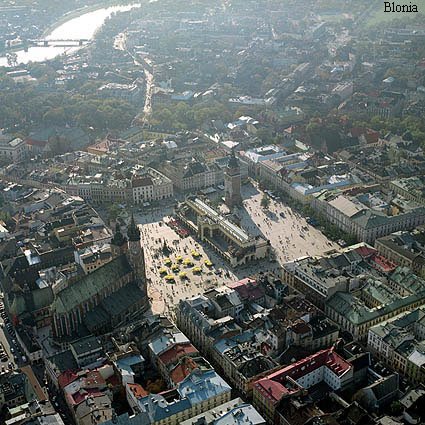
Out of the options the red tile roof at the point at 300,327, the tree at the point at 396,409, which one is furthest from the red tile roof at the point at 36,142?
the tree at the point at 396,409

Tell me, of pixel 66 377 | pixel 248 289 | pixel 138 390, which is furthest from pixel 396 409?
pixel 66 377

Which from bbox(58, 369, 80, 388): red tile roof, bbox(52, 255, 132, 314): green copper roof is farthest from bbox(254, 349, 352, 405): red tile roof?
bbox(52, 255, 132, 314): green copper roof

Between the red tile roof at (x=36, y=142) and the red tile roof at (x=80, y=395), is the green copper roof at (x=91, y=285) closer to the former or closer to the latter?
the red tile roof at (x=80, y=395)

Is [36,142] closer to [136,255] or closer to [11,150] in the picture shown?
[11,150]

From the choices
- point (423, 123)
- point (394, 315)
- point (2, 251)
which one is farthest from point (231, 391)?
point (423, 123)

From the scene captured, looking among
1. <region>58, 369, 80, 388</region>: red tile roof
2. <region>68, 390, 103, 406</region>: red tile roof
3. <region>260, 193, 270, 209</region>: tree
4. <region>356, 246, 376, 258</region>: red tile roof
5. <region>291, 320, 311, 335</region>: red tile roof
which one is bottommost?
<region>260, 193, 270, 209</region>: tree

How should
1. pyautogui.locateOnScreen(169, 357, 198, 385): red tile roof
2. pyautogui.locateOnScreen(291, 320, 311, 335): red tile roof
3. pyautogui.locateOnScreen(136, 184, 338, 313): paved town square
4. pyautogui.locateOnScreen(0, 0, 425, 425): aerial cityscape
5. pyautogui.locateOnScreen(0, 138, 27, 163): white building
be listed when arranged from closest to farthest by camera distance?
1. pyautogui.locateOnScreen(0, 0, 425, 425): aerial cityscape
2. pyautogui.locateOnScreen(169, 357, 198, 385): red tile roof
3. pyautogui.locateOnScreen(291, 320, 311, 335): red tile roof
4. pyautogui.locateOnScreen(136, 184, 338, 313): paved town square
5. pyautogui.locateOnScreen(0, 138, 27, 163): white building

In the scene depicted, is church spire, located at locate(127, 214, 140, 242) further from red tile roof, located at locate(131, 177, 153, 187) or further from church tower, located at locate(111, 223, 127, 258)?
red tile roof, located at locate(131, 177, 153, 187)
